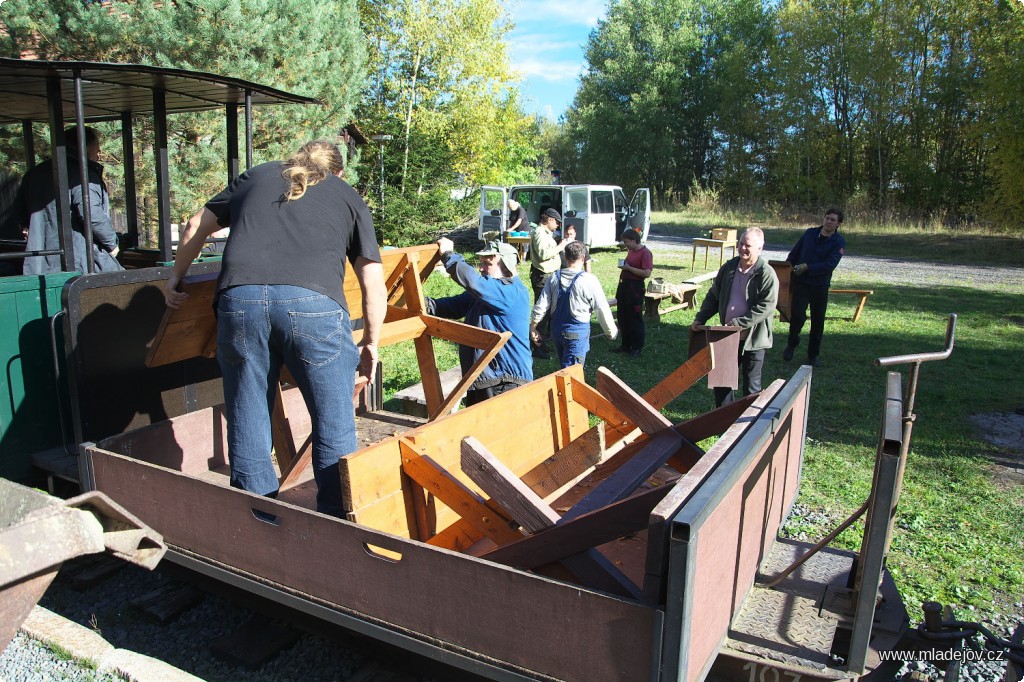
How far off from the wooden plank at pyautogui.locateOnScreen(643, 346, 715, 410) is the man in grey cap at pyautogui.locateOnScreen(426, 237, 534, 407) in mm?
1174

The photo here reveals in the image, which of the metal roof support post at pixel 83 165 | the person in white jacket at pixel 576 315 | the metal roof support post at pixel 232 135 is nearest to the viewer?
the metal roof support post at pixel 83 165

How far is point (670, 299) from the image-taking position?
13.4 metres

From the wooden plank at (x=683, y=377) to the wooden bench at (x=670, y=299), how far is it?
6.99 metres

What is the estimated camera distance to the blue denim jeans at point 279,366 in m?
3.03

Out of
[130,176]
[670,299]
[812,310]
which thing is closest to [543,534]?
[130,176]

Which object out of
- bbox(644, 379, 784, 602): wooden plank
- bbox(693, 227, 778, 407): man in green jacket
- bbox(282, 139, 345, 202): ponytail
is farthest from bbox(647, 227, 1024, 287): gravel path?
bbox(644, 379, 784, 602): wooden plank

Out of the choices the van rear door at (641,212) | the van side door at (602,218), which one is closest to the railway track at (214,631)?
the van side door at (602,218)

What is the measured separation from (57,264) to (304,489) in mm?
2742

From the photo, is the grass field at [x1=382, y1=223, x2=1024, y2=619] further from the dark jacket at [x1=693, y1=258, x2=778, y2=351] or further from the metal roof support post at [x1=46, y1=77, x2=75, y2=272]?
the metal roof support post at [x1=46, y1=77, x2=75, y2=272]

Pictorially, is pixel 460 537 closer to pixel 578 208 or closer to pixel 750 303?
pixel 750 303

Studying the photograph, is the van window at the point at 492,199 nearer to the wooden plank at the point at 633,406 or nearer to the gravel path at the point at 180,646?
the wooden plank at the point at 633,406

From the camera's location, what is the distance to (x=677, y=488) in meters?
2.22

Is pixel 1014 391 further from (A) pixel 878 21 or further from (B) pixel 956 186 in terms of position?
(A) pixel 878 21

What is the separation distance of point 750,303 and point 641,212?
16.8 m
